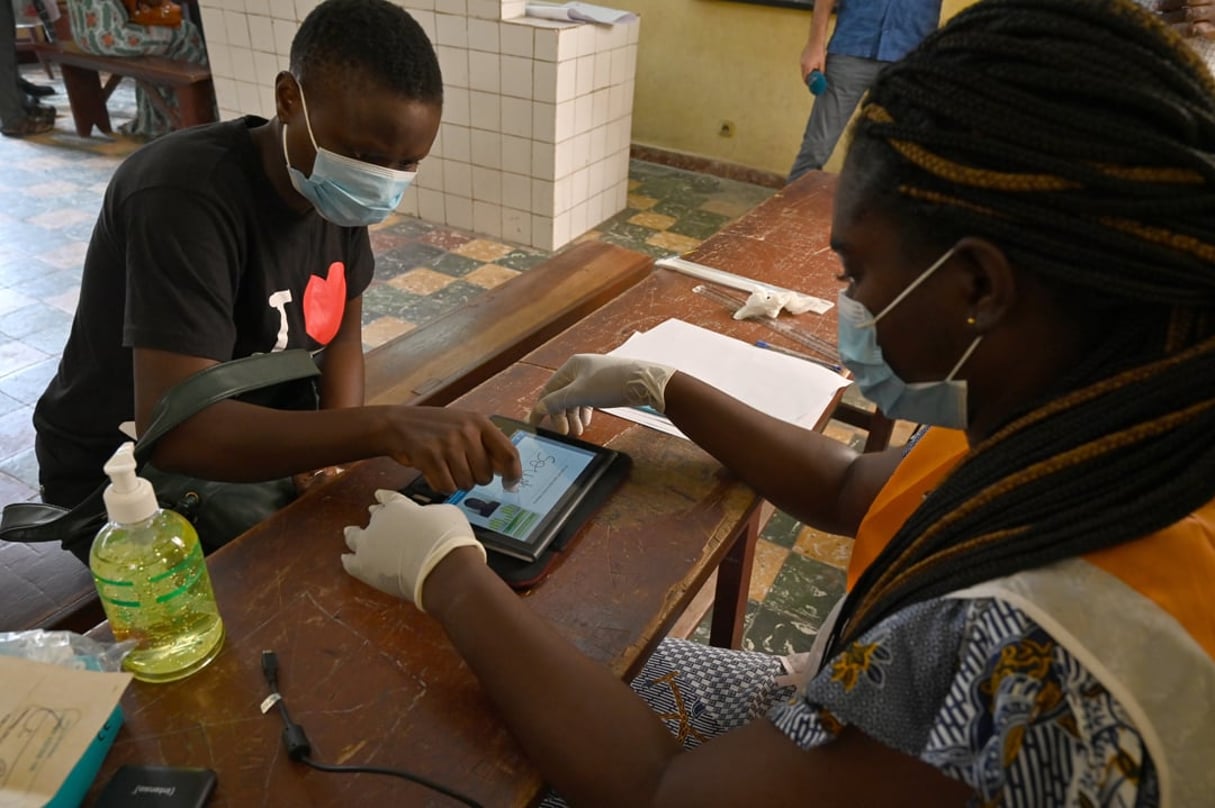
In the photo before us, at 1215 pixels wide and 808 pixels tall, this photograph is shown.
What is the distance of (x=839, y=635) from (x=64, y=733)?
673 millimetres

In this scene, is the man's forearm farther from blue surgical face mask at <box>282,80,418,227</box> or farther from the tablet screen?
blue surgical face mask at <box>282,80,418,227</box>

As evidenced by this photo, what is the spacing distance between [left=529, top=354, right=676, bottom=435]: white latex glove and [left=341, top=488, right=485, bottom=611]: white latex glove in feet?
1.02

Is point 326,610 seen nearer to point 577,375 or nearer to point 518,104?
point 577,375

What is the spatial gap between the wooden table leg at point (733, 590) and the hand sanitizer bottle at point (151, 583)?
928 mm

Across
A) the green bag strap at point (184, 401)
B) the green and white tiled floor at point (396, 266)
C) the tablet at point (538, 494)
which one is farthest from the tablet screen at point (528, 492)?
the green and white tiled floor at point (396, 266)

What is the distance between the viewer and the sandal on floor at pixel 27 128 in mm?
4922

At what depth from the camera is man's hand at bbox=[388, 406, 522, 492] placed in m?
0.93

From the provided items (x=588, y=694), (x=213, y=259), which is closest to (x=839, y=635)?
(x=588, y=694)

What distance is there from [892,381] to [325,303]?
3.23 feet

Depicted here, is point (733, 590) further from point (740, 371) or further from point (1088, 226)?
point (1088, 226)

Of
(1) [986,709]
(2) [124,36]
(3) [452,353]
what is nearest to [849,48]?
(3) [452,353]

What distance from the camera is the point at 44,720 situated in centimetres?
62

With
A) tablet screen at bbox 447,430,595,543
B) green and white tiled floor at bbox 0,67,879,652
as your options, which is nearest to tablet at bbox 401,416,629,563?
tablet screen at bbox 447,430,595,543

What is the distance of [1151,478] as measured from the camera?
1.85 ft
